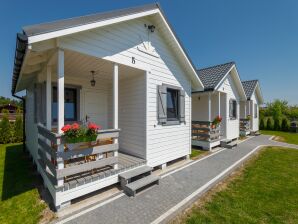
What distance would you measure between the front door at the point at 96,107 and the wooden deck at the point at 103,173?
2071 mm

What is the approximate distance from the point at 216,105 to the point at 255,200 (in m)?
7.43

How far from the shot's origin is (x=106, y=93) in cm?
668

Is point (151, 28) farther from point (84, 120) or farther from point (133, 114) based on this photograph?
point (84, 120)

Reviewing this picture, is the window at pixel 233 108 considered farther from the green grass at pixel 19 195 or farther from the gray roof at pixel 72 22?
the green grass at pixel 19 195

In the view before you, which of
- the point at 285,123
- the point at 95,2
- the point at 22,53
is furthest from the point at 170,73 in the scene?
the point at 285,123

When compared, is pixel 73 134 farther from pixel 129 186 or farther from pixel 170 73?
pixel 170 73

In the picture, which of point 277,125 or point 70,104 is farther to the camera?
point 277,125

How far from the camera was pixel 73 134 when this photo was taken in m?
3.13

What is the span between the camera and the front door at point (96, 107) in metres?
6.02

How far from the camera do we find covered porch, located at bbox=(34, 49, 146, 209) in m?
3.19

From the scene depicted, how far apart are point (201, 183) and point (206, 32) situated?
10892mm

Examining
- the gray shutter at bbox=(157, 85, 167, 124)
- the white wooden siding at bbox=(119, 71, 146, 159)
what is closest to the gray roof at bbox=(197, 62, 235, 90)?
the gray shutter at bbox=(157, 85, 167, 124)

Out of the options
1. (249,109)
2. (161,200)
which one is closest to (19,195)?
(161,200)

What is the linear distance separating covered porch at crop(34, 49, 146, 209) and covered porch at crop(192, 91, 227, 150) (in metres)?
4.66
